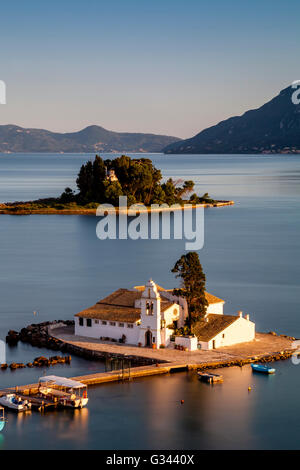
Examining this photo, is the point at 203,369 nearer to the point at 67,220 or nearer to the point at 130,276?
the point at 130,276

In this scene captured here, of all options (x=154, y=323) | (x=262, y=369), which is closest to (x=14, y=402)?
(x=154, y=323)

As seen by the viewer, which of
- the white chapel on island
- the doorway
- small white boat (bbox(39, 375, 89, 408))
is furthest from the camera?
the doorway

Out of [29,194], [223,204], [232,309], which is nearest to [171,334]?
[232,309]

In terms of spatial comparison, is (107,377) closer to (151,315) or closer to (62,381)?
(62,381)

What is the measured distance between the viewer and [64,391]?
35562mm

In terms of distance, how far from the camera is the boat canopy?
115ft

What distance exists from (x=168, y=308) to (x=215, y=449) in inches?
468

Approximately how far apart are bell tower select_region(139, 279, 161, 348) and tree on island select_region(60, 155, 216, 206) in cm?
8031

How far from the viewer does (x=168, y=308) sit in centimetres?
4188

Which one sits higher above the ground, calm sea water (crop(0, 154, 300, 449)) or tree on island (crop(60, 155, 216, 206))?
tree on island (crop(60, 155, 216, 206))

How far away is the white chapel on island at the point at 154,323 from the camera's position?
41.0 meters

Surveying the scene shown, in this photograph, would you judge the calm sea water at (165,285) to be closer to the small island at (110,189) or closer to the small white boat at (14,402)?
the small white boat at (14,402)

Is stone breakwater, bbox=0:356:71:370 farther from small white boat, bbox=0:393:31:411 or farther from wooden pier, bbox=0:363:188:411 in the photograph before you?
small white boat, bbox=0:393:31:411

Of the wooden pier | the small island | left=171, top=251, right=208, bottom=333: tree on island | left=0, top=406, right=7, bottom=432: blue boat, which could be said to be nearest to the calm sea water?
left=0, top=406, right=7, bottom=432: blue boat
